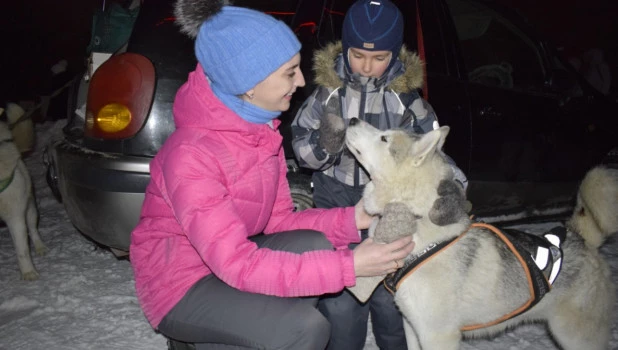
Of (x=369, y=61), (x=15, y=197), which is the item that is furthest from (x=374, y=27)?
(x=15, y=197)

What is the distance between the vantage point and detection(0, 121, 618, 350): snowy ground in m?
3.10

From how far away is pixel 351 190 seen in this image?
283 centimetres

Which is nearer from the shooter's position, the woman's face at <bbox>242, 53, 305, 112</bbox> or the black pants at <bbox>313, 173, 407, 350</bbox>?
the woman's face at <bbox>242, 53, 305, 112</bbox>

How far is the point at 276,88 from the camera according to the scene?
6.84 ft

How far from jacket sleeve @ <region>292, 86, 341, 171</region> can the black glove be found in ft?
2.18

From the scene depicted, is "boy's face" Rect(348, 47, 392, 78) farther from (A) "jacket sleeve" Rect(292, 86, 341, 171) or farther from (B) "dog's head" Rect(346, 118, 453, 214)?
(B) "dog's head" Rect(346, 118, 453, 214)

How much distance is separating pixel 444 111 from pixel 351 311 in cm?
199

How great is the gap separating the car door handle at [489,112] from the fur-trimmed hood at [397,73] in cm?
161

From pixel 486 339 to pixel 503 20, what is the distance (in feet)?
10.3

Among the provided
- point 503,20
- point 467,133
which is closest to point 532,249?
point 467,133

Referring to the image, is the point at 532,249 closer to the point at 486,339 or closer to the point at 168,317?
the point at 486,339

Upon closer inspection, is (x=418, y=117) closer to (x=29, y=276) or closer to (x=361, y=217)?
(x=361, y=217)

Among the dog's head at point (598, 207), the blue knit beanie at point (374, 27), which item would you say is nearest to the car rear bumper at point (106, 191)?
the blue knit beanie at point (374, 27)

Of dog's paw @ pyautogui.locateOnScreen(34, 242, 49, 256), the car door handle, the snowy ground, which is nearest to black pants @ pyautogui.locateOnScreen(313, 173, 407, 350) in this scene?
the snowy ground
